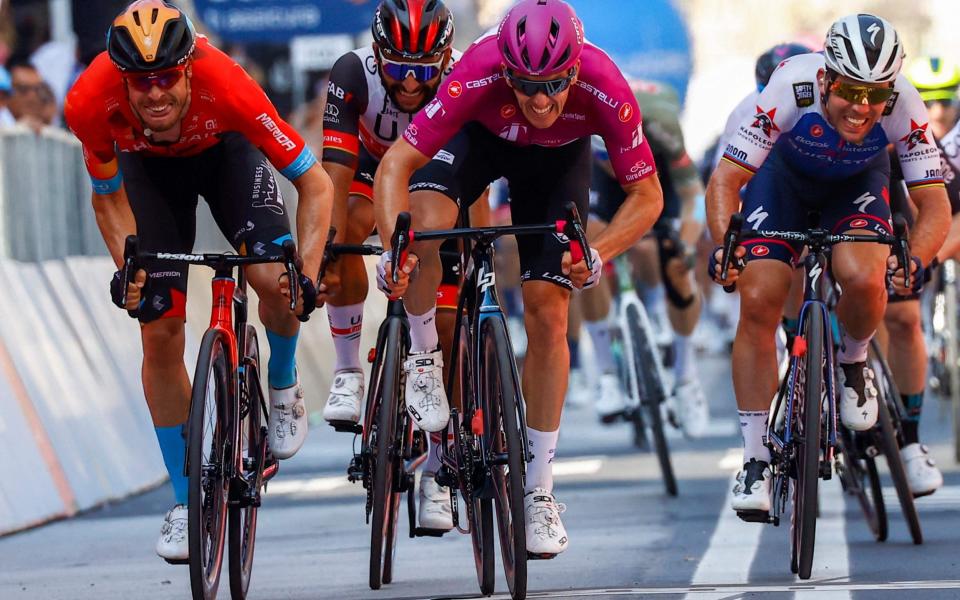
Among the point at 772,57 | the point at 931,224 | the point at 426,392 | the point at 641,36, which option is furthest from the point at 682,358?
the point at 641,36

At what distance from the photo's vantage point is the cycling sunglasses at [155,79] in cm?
741

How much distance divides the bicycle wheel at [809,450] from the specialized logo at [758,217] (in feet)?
2.40

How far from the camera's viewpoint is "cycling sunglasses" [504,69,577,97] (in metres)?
7.35

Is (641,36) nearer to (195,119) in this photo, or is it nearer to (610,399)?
(610,399)

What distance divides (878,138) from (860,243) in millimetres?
426

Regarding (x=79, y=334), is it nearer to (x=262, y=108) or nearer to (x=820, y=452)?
(x=262, y=108)

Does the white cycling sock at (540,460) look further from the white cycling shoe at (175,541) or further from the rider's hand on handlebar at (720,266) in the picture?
the white cycling shoe at (175,541)

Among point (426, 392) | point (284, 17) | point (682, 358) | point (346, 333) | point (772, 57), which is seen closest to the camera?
point (426, 392)

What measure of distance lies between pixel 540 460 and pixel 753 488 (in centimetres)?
103

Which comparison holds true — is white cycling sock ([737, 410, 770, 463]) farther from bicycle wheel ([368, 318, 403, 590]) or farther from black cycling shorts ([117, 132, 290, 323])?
black cycling shorts ([117, 132, 290, 323])

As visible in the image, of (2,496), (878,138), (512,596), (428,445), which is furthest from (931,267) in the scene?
(2,496)

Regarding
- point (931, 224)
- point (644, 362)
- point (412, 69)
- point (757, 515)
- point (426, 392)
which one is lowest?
point (757, 515)

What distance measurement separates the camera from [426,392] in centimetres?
791

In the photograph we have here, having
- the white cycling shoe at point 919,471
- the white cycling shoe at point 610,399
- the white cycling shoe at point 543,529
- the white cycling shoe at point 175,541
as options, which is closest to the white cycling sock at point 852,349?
the white cycling shoe at point 919,471
